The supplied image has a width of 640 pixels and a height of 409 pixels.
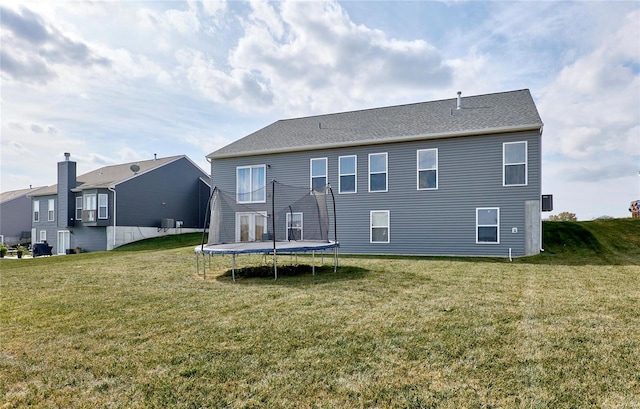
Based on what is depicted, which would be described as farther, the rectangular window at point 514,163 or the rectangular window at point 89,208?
the rectangular window at point 89,208

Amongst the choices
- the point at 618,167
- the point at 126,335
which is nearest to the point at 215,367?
the point at 126,335

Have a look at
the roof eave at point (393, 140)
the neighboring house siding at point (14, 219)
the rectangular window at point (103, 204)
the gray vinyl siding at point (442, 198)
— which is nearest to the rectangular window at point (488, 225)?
the gray vinyl siding at point (442, 198)

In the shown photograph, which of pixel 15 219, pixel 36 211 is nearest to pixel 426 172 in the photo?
pixel 36 211

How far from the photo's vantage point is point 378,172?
1459cm

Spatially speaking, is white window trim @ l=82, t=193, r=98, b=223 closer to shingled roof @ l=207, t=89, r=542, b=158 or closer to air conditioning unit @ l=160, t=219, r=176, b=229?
air conditioning unit @ l=160, t=219, r=176, b=229

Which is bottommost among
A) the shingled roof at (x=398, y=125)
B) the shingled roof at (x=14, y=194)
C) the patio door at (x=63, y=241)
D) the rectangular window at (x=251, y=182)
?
the patio door at (x=63, y=241)

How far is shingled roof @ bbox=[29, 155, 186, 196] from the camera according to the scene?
23.7 metres

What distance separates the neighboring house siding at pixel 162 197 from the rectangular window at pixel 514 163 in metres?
20.8

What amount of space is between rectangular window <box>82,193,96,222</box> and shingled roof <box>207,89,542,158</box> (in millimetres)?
11590

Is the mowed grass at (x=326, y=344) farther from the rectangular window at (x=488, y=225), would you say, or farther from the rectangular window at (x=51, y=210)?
the rectangular window at (x=51, y=210)

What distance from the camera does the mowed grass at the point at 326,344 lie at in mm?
2867

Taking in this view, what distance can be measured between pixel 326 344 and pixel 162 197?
23792 millimetres

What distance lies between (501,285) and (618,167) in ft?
45.6

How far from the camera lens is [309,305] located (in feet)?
18.6
